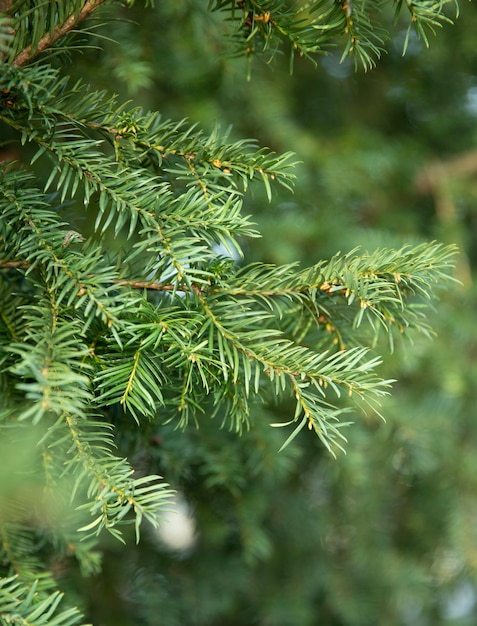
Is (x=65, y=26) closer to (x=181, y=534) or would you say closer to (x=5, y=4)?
(x=5, y=4)

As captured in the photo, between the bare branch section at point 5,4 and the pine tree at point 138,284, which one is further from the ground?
the bare branch section at point 5,4

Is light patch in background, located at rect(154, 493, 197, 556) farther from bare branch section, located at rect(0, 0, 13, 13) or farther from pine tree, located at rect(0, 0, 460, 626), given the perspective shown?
bare branch section, located at rect(0, 0, 13, 13)

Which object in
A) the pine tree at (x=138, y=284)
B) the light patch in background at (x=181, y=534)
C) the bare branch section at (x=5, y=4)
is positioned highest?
the bare branch section at (x=5, y=4)

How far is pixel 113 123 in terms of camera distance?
0.31m

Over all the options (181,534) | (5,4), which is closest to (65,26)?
(5,4)

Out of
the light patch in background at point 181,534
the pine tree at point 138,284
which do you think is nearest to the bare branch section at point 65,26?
the pine tree at point 138,284

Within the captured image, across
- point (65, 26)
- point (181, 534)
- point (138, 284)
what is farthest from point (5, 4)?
point (181, 534)

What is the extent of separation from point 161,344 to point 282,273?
0.07 m

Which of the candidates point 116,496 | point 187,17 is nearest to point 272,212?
point 187,17

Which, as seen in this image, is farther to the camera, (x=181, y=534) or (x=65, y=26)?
(x=181, y=534)

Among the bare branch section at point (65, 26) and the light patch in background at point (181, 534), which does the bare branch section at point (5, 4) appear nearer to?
the bare branch section at point (65, 26)

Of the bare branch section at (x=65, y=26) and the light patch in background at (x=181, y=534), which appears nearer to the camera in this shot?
the bare branch section at (x=65, y=26)

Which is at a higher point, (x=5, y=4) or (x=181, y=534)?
(x=5, y=4)

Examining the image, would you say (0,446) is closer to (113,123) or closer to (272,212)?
(113,123)
